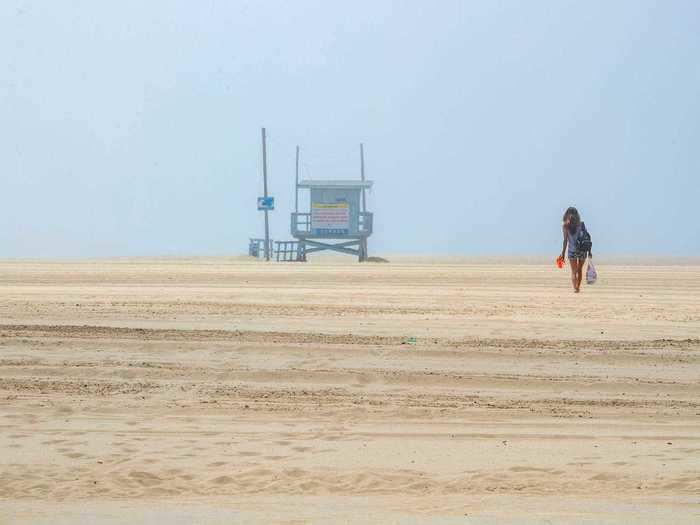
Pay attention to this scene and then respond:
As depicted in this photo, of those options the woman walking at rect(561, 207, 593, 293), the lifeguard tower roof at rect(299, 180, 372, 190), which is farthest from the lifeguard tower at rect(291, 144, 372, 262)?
the woman walking at rect(561, 207, 593, 293)

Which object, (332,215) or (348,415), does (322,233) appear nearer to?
(332,215)

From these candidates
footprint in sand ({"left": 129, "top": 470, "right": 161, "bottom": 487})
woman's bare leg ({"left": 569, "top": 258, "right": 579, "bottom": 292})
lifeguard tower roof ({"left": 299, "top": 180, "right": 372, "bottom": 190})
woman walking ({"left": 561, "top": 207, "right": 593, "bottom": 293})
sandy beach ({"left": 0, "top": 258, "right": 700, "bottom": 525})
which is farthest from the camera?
lifeguard tower roof ({"left": 299, "top": 180, "right": 372, "bottom": 190})

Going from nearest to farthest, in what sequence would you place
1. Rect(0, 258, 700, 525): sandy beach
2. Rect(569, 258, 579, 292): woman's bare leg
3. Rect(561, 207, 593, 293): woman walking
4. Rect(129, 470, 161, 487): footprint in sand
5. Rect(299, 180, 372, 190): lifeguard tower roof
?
Rect(0, 258, 700, 525): sandy beach → Rect(129, 470, 161, 487): footprint in sand → Rect(569, 258, 579, 292): woman's bare leg → Rect(561, 207, 593, 293): woman walking → Rect(299, 180, 372, 190): lifeguard tower roof

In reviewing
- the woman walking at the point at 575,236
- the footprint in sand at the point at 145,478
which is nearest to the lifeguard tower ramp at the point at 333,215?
the woman walking at the point at 575,236

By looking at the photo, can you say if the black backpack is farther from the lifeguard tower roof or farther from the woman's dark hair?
the lifeguard tower roof

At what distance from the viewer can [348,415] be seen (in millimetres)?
9188

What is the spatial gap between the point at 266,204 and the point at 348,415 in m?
54.5

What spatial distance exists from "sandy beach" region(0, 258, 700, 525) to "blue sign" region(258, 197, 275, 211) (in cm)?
4557

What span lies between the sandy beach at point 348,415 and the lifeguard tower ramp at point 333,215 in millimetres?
41561

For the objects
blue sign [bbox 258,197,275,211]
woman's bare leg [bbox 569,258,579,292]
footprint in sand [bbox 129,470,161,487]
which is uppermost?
blue sign [bbox 258,197,275,211]

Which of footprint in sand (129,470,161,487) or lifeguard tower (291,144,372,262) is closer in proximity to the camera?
footprint in sand (129,470,161,487)

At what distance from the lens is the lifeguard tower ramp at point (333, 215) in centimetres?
5919

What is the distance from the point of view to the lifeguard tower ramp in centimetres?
5919

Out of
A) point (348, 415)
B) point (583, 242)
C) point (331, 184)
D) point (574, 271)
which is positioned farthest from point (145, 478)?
point (331, 184)
